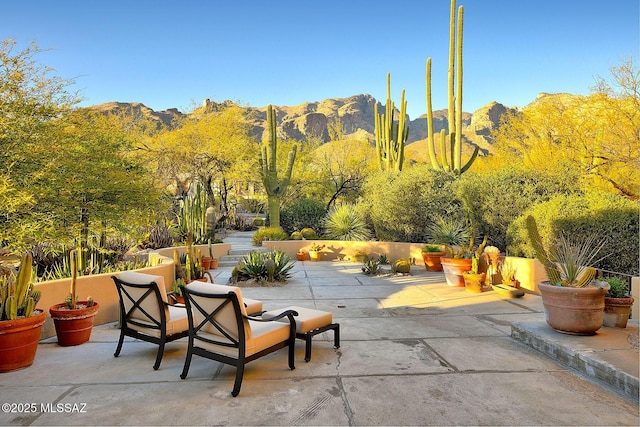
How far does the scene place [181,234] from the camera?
12.8m

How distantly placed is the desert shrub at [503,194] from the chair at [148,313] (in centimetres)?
874

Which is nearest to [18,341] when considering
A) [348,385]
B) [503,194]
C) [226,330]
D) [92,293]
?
[92,293]

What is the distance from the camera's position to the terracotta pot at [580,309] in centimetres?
438

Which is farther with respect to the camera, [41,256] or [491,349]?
[41,256]

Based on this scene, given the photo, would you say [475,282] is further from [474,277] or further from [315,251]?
[315,251]

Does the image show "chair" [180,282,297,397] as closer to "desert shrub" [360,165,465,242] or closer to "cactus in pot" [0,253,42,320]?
"cactus in pot" [0,253,42,320]

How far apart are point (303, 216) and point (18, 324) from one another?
14.0 metres

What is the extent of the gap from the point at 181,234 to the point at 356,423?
36.5ft

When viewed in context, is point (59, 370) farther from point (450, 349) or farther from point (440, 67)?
point (440, 67)

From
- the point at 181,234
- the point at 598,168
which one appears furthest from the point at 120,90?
the point at 598,168

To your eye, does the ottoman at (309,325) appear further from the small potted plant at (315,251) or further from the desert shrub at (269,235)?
the desert shrub at (269,235)

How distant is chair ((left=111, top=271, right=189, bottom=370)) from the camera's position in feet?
13.1

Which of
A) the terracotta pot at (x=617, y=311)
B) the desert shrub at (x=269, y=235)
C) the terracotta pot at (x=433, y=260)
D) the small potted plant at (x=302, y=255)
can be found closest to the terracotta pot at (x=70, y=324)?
the terracotta pot at (x=617, y=311)

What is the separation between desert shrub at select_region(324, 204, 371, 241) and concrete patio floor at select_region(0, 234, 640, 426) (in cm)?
870
